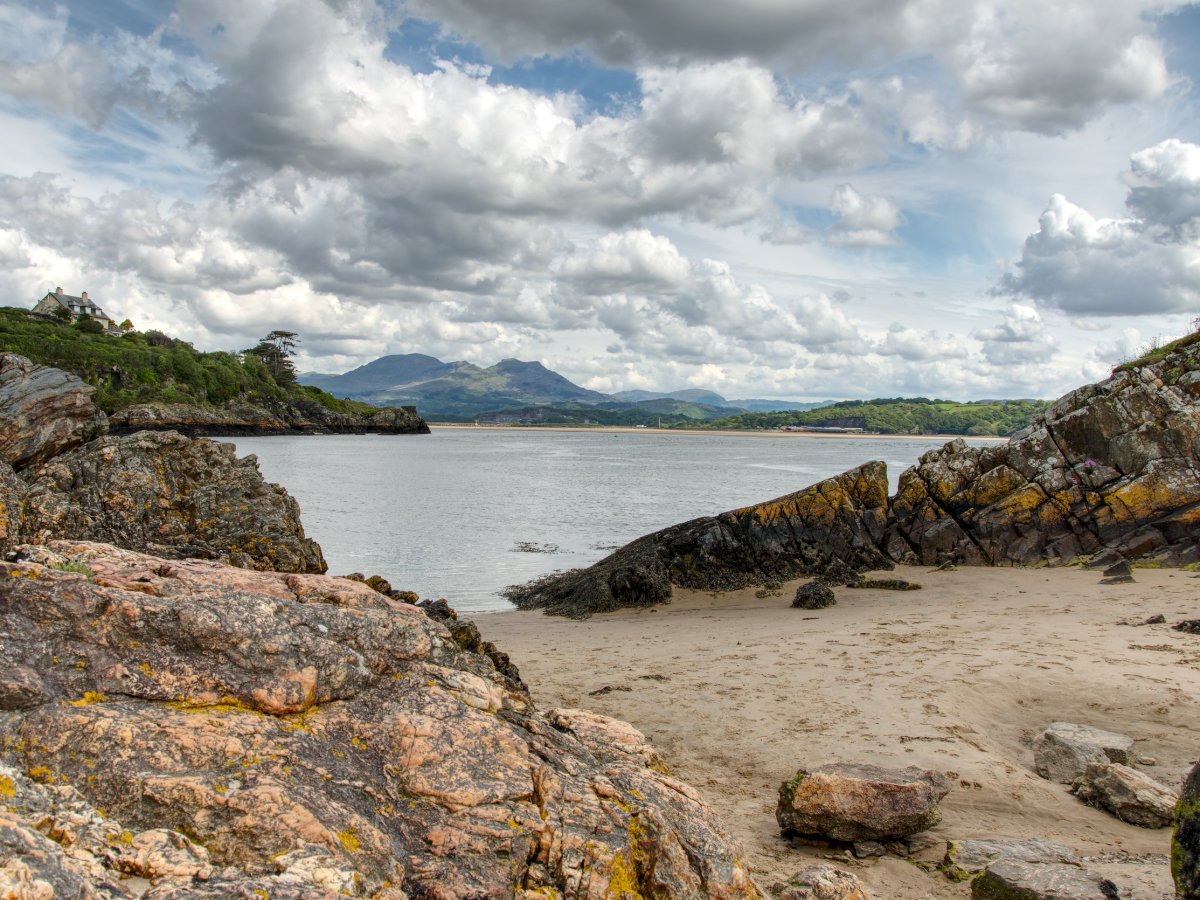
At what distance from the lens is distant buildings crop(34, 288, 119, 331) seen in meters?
150

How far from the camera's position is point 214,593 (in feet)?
18.4

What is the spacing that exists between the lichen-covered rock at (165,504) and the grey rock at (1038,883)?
10.4m

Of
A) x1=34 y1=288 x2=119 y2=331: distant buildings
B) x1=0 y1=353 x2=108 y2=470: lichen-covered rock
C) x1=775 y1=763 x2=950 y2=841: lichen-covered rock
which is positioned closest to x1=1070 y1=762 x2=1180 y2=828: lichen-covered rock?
x1=775 y1=763 x2=950 y2=841: lichen-covered rock

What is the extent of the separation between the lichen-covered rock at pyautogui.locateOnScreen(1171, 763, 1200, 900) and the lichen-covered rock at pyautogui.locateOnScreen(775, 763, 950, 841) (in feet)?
8.43

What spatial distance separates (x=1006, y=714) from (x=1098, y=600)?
8.35 meters

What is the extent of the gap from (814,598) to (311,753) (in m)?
17.4

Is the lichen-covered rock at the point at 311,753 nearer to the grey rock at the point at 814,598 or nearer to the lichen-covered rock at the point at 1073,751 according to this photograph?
the lichen-covered rock at the point at 1073,751

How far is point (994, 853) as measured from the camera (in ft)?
23.6

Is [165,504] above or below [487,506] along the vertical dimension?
above

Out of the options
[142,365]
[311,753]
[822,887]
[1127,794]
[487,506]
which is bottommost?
[487,506]

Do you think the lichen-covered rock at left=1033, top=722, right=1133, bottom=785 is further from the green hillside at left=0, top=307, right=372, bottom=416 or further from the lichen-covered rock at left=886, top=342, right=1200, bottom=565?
the green hillside at left=0, top=307, right=372, bottom=416

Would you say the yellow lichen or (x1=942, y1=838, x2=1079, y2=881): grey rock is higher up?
the yellow lichen

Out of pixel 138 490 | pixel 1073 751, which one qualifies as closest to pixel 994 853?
pixel 1073 751

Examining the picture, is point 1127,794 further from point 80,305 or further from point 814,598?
point 80,305
